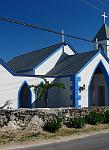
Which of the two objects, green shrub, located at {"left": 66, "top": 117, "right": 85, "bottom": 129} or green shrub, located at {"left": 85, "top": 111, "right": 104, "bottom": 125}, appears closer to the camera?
green shrub, located at {"left": 66, "top": 117, "right": 85, "bottom": 129}

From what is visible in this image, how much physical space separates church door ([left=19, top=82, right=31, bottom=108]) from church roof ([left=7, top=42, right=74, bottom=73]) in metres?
4.16

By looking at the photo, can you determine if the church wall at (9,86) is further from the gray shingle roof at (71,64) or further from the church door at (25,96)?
the gray shingle roof at (71,64)

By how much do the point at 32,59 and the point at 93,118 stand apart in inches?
707

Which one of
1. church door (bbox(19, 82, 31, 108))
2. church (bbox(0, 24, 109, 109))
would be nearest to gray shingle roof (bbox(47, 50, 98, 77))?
church (bbox(0, 24, 109, 109))

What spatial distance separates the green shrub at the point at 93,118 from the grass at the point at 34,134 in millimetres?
1385

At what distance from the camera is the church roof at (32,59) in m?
36.7

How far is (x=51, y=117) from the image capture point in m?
20.9

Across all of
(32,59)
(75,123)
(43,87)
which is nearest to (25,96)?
(43,87)

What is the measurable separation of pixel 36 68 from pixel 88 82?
18.6 feet

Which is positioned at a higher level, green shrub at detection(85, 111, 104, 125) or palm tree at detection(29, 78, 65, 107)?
palm tree at detection(29, 78, 65, 107)

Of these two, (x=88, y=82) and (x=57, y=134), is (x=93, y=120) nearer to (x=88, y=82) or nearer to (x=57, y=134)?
(x=57, y=134)

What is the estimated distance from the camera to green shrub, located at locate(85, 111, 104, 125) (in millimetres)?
22625

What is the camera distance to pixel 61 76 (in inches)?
1300

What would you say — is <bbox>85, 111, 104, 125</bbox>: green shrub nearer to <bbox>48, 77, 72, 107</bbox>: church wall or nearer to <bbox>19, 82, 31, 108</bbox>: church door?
<bbox>19, 82, 31, 108</bbox>: church door
